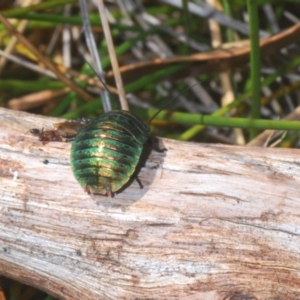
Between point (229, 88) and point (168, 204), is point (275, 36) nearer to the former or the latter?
point (229, 88)

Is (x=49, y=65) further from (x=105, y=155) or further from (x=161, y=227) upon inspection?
(x=161, y=227)

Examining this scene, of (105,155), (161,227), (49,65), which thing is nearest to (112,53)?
(49,65)

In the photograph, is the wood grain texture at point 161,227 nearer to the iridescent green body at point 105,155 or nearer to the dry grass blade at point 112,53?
the iridescent green body at point 105,155

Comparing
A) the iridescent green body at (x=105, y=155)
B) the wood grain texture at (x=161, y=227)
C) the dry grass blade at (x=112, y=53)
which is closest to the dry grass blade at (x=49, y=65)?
the dry grass blade at (x=112, y=53)

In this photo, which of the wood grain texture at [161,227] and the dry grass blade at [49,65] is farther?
the dry grass blade at [49,65]

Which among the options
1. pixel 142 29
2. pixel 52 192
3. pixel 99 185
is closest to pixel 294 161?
pixel 99 185

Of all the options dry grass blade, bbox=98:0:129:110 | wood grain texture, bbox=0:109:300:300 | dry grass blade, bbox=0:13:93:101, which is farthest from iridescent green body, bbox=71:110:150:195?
dry grass blade, bbox=0:13:93:101
